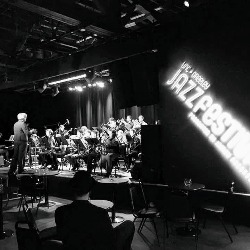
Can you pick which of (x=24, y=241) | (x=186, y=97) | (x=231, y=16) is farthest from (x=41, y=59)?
(x=24, y=241)

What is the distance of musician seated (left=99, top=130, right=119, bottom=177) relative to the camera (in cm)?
940

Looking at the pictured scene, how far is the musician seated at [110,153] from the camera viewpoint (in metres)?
9.40

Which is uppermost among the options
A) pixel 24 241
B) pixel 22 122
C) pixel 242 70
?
pixel 242 70

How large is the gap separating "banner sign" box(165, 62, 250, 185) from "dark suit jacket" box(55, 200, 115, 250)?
3.84 meters

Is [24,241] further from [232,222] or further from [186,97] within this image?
[186,97]

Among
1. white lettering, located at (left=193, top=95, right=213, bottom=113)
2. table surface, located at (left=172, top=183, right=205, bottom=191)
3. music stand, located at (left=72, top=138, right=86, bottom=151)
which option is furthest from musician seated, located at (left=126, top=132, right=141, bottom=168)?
table surface, located at (left=172, top=183, right=205, bottom=191)

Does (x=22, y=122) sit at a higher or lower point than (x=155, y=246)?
higher

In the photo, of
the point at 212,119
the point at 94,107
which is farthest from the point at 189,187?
the point at 94,107

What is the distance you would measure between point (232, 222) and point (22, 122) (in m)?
6.98

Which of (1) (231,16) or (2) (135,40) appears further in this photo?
(2) (135,40)

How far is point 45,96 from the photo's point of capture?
1833cm

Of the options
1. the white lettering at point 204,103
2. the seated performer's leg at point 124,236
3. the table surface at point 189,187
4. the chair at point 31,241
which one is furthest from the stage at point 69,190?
the chair at point 31,241

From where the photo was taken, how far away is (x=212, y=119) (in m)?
6.33

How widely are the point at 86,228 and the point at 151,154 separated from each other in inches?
183
